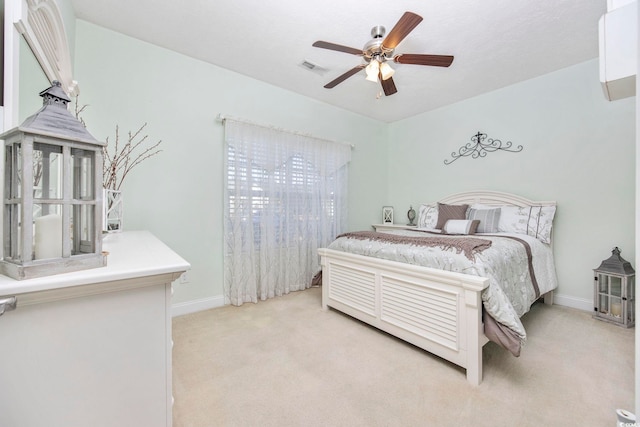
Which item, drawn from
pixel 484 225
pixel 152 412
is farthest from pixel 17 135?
pixel 484 225

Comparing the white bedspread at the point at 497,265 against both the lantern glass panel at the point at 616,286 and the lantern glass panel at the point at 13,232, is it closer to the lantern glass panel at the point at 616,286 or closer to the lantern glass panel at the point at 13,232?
the lantern glass panel at the point at 616,286

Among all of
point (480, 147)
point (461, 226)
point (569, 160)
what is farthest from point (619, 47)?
point (480, 147)

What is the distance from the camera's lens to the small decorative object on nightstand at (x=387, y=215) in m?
4.34

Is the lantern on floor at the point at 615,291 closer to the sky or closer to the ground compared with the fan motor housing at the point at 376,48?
closer to the ground

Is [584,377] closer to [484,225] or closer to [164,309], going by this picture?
[484,225]

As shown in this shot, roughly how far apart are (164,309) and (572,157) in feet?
12.6

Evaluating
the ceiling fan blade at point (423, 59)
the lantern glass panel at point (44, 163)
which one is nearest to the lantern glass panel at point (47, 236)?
the lantern glass panel at point (44, 163)

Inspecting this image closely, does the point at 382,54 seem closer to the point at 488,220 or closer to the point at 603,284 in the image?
the point at 488,220

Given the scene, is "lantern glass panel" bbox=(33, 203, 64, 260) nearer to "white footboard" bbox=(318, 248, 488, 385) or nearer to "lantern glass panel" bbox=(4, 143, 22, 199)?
"lantern glass panel" bbox=(4, 143, 22, 199)

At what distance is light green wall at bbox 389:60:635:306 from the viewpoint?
101 inches

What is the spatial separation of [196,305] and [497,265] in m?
2.65

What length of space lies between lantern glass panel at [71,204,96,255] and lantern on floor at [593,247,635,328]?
3677mm

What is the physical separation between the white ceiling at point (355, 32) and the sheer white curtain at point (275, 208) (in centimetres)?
75

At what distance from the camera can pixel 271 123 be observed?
3158 mm
